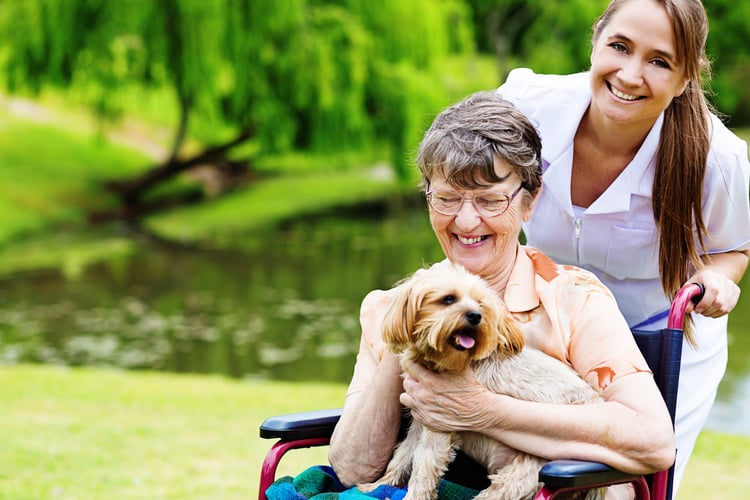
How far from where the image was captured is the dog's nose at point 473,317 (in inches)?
82.7

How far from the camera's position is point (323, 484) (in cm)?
245

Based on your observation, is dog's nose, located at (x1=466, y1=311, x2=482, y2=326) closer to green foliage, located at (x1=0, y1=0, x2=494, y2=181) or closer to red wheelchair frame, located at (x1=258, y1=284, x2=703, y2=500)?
red wheelchair frame, located at (x1=258, y1=284, x2=703, y2=500)

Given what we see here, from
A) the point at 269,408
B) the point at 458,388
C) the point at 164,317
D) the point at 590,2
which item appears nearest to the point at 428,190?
the point at 458,388

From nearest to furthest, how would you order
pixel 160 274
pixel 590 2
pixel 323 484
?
pixel 323 484
pixel 160 274
pixel 590 2

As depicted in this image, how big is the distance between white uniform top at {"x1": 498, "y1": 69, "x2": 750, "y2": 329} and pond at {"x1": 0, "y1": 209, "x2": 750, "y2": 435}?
4943 mm

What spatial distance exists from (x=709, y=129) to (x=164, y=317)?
30.5ft

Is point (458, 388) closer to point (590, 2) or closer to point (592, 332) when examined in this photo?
point (592, 332)

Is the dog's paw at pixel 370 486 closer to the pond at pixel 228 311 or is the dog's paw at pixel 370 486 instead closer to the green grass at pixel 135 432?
the green grass at pixel 135 432

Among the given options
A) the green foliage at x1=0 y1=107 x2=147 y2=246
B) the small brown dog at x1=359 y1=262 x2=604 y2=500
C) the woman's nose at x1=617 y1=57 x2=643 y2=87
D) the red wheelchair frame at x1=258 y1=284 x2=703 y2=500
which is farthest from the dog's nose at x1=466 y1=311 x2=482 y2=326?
the green foliage at x1=0 y1=107 x2=147 y2=246

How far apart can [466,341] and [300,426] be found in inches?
25.5

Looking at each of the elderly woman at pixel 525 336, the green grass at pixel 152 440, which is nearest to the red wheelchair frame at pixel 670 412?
the elderly woman at pixel 525 336

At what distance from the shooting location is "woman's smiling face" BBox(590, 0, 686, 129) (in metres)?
2.46

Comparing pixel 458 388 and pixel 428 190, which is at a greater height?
Result: pixel 428 190

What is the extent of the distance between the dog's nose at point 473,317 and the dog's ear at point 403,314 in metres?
0.11
